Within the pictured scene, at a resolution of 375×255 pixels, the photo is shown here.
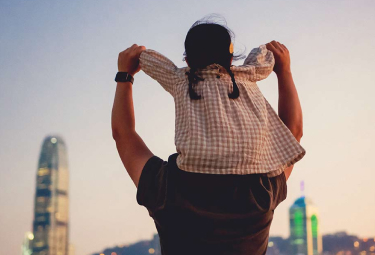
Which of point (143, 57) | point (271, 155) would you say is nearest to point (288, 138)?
point (271, 155)

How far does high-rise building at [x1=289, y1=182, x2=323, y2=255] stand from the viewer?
3939 inches

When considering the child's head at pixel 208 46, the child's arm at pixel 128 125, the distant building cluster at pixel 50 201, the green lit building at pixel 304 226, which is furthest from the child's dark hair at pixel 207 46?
the green lit building at pixel 304 226

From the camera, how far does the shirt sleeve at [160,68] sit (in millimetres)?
1200

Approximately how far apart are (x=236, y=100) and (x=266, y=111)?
3.4 inches

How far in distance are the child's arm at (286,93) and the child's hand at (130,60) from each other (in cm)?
35

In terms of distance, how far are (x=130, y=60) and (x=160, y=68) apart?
0.44 ft

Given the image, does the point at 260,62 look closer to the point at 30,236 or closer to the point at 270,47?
the point at 270,47

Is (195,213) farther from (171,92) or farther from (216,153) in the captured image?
(171,92)

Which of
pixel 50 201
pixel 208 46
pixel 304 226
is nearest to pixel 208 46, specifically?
pixel 208 46

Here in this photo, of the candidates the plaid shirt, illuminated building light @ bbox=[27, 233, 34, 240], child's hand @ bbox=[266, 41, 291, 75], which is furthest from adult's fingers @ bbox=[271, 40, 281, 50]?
illuminated building light @ bbox=[27, 233, 34, 240]

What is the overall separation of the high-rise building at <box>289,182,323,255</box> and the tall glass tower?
42.4 m

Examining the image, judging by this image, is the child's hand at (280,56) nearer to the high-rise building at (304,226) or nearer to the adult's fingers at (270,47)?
the adult's fingers at (270,47)

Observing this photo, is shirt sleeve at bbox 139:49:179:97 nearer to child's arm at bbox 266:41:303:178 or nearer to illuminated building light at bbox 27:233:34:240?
child's arm at bbox 266:41:303:178

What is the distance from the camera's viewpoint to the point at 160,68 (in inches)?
48.0
